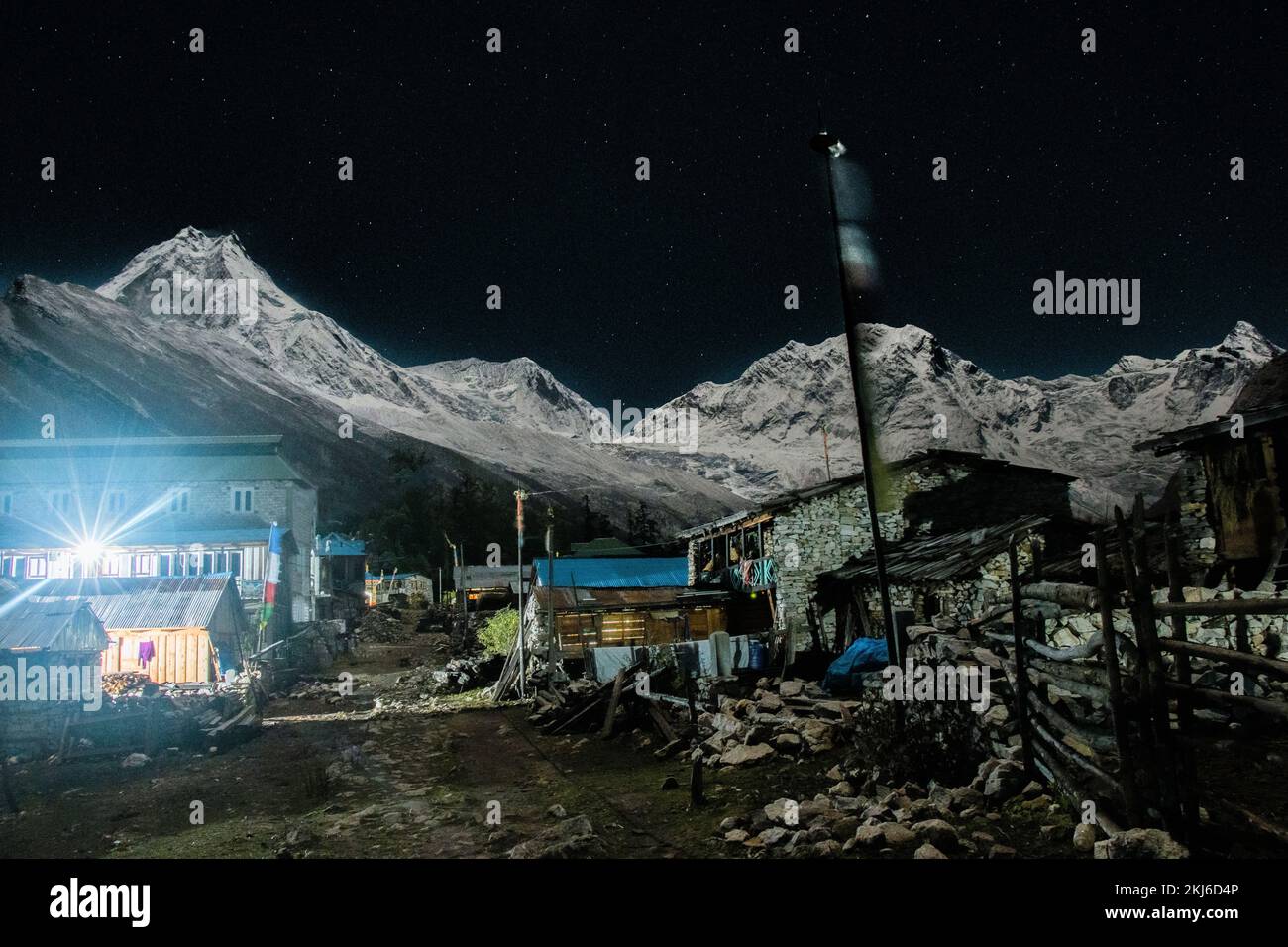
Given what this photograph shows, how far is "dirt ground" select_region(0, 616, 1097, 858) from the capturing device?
966 cm

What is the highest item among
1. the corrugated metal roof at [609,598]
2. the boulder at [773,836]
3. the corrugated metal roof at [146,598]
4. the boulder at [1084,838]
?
the corrugated metal roof at [146,598]

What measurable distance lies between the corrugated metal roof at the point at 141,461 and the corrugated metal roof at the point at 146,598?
17.9 meters

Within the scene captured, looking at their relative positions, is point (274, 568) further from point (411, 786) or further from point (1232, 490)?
point (1232, 490)

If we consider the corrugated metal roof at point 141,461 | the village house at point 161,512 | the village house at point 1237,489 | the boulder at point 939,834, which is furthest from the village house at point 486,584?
the boulder at point 939,834

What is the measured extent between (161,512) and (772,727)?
4355 centimetres

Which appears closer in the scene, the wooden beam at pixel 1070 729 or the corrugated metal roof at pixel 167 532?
the wooden beam at pixel 1070 729

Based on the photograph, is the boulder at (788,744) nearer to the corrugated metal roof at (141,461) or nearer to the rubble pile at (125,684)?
the rubble pile at (125,684)

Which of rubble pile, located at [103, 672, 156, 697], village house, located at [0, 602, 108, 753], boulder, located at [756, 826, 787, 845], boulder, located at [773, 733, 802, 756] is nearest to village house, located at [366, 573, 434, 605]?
rubble pile, located at [103, 672, 156, 697]

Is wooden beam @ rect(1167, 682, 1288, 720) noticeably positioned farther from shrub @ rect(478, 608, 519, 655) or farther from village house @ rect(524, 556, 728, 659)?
shrub @ rect(478, 608, 519, 655)

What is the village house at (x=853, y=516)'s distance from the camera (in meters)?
27.2

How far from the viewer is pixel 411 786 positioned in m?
13.3

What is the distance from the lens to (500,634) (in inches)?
1304
